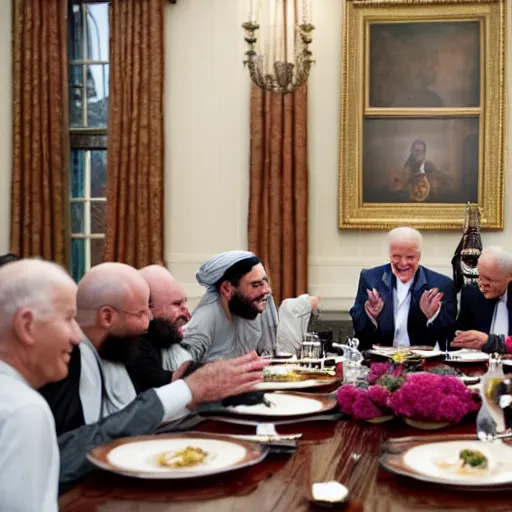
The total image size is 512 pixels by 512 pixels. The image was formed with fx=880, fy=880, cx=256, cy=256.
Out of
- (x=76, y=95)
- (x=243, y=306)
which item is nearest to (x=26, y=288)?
(x=243, y=306)

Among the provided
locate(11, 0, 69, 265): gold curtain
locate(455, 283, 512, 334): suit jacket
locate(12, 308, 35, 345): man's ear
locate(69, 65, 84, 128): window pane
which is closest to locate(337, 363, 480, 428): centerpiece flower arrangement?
locate(12, 308, 35, 345): man's ear

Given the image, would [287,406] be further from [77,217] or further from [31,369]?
[77,217]

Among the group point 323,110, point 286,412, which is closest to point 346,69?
point 323,110

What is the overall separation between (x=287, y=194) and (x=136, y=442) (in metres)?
5.14

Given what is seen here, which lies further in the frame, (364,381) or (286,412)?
(364,381)

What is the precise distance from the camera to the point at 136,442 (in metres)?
2.27

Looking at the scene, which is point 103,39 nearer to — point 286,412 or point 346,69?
point 346,69

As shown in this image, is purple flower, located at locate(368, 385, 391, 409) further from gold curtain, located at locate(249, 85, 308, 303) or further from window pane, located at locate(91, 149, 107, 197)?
window pane, located at locate(91, 149, 107, 197)

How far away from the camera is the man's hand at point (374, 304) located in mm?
5629

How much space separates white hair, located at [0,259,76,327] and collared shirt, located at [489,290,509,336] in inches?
165

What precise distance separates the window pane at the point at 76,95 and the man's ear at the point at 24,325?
20.7 feet

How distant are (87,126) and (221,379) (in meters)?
5.70

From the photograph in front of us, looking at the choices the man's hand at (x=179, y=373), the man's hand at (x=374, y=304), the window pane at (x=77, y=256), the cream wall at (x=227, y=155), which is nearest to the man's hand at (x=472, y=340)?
the man's hand at (x=374, y=304)

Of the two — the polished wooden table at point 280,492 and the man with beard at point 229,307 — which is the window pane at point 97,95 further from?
the polished wooden table at point 280,492
